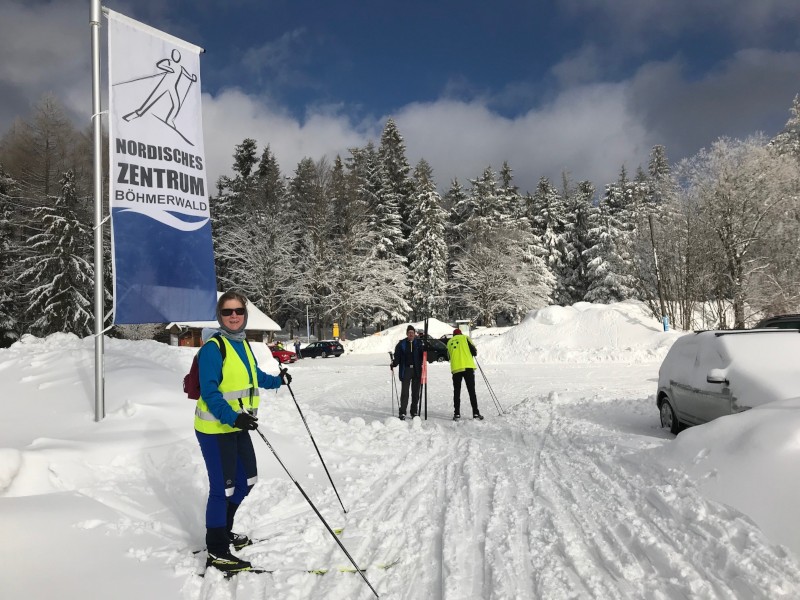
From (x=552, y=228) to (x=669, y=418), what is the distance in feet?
161

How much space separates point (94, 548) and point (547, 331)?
2693 centimetres

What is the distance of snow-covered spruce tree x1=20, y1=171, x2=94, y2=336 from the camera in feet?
97.5

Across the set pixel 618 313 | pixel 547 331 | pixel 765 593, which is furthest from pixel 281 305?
pixel 765 593

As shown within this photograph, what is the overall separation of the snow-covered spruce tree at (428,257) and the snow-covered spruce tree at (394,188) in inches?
81.0

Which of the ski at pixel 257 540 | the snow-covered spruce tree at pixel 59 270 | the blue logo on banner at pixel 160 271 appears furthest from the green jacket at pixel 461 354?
the snow-covered spruce tree at pixel 59 270

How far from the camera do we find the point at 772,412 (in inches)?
198

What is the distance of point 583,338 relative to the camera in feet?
90.1

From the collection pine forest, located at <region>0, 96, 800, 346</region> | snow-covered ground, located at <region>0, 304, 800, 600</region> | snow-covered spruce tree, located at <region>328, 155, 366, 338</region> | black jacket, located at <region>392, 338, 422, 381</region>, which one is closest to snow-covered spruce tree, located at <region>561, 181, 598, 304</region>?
pine forest, located at <region>0, 96, 800, 346</region>

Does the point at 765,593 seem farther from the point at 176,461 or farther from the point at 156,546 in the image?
the point at 176,461

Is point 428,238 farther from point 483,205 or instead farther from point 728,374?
point 728,374

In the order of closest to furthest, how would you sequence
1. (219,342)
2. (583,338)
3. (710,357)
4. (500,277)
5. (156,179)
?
(219,342) < (156,179) < (710,357) < (583,338) < (500,277)

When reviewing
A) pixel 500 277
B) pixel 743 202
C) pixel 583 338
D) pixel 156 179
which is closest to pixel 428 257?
pixel 500 277

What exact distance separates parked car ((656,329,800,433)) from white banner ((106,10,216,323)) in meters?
7.48

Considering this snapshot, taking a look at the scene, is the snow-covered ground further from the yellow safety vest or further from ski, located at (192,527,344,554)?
the yellow safety vest
